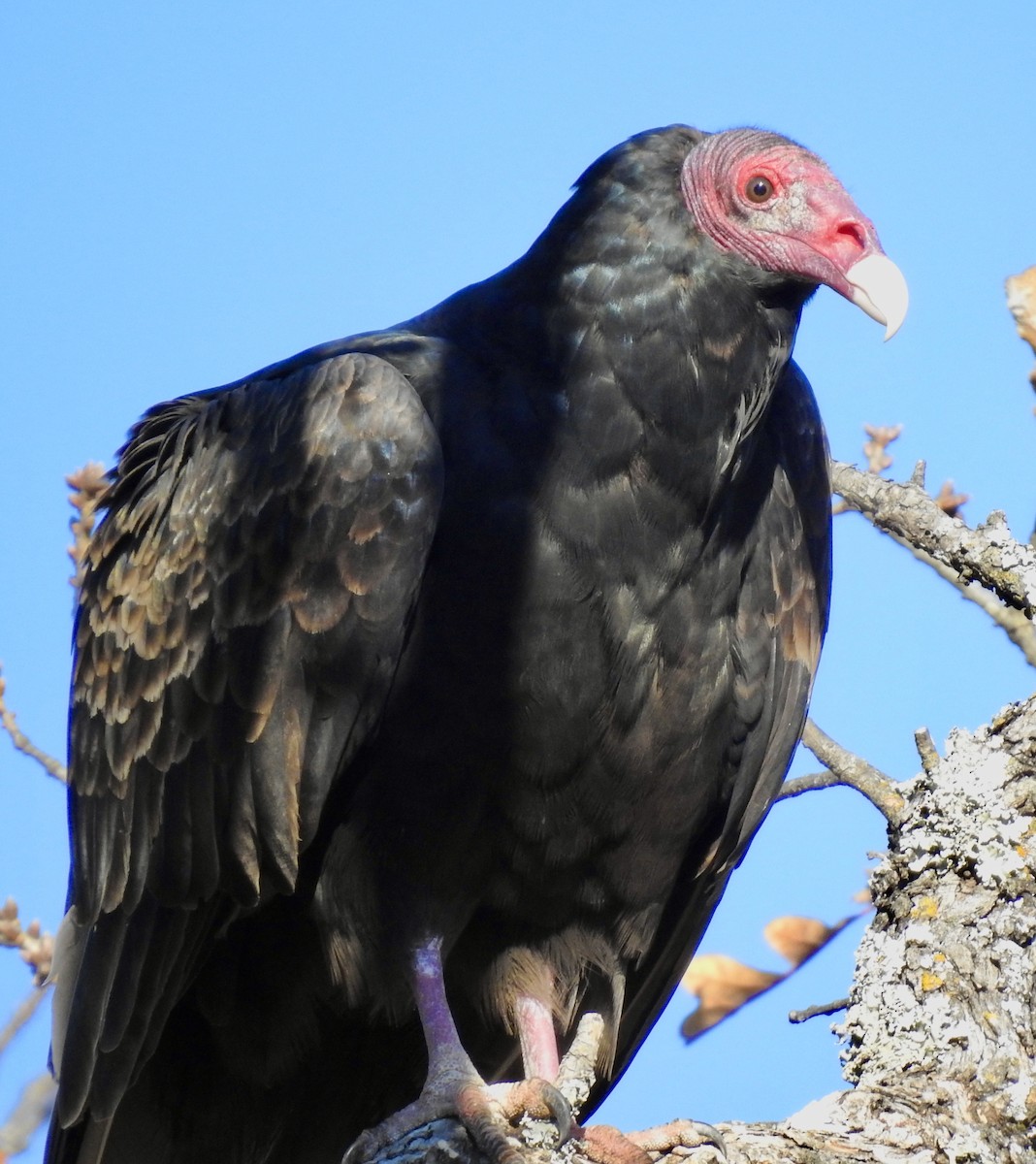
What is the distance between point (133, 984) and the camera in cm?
373

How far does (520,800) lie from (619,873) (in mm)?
343

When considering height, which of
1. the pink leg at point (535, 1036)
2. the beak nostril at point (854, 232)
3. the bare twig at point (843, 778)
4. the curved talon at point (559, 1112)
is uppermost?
the beak nostril at point (854, 232)

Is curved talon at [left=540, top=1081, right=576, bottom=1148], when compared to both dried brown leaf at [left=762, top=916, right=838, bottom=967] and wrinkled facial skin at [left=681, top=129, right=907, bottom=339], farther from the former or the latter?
wrinkled facial skin at [left=681, top=129, right=907, bottom=339]

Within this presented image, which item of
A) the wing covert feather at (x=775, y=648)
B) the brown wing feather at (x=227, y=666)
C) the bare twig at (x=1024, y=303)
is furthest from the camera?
the wing covert feather at (x=775, y=648)

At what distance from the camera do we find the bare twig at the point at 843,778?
3711 mm

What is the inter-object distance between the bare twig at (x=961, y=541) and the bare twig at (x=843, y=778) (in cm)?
49

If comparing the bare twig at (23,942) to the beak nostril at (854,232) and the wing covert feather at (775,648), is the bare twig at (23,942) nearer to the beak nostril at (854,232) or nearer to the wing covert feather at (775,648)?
the wing covert feather at (775,648)

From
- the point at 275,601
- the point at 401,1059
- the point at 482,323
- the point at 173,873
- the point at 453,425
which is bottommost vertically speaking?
the point at 401,1059

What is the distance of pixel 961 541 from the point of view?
12.3 feet

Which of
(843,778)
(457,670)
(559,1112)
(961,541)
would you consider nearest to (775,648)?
(843,778)

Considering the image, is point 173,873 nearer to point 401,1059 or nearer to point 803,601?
point 401,1059

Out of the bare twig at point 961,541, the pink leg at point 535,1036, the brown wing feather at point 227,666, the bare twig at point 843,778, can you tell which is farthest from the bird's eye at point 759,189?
the pink leg at point 535,1036

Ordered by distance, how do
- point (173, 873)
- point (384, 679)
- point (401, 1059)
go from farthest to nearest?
point (401, 1059) < point (173, 873) < point (384, 679)

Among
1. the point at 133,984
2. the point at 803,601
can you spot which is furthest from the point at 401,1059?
the point at 803,601
